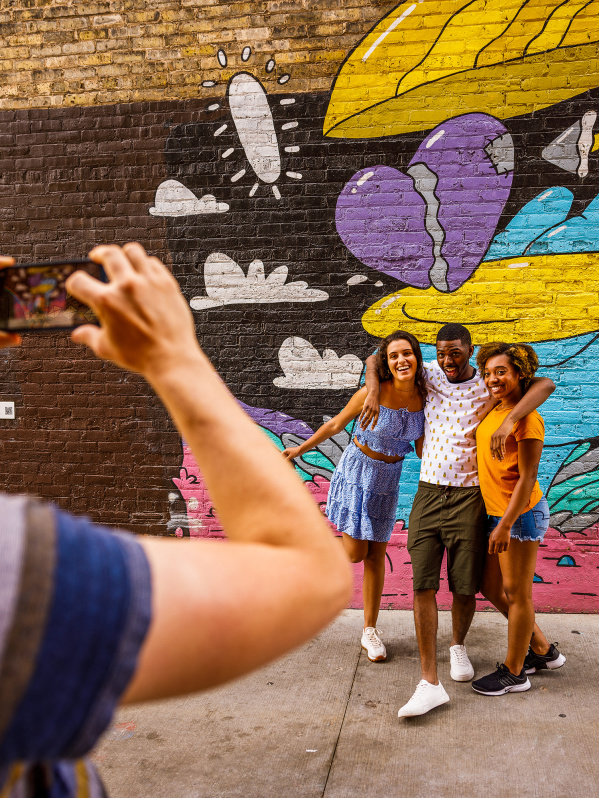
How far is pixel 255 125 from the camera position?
192 inches

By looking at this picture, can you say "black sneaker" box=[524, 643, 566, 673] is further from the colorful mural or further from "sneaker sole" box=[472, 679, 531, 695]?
the colorful mural

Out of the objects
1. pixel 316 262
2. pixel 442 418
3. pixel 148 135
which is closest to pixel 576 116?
pixel 316 262

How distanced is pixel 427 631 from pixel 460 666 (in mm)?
416

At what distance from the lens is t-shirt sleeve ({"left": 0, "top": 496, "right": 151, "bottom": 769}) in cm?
A: 47

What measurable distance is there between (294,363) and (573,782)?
122 inches

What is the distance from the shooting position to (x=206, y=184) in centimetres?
500

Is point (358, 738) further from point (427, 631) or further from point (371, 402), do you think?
point (371, 402)

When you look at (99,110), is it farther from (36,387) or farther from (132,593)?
(132,593)

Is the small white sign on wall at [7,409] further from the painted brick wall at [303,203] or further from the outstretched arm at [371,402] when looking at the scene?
the outstretched arm at [371,402]

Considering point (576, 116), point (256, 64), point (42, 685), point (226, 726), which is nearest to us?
point (42, 685)

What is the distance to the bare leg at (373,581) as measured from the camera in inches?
164

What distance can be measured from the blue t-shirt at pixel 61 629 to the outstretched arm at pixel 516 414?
3005mm

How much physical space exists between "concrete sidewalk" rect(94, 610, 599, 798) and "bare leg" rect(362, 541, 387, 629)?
26 cm

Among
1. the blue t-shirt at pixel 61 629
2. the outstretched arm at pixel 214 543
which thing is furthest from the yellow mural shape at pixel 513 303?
the blue t-shirt at pixel 61 629
